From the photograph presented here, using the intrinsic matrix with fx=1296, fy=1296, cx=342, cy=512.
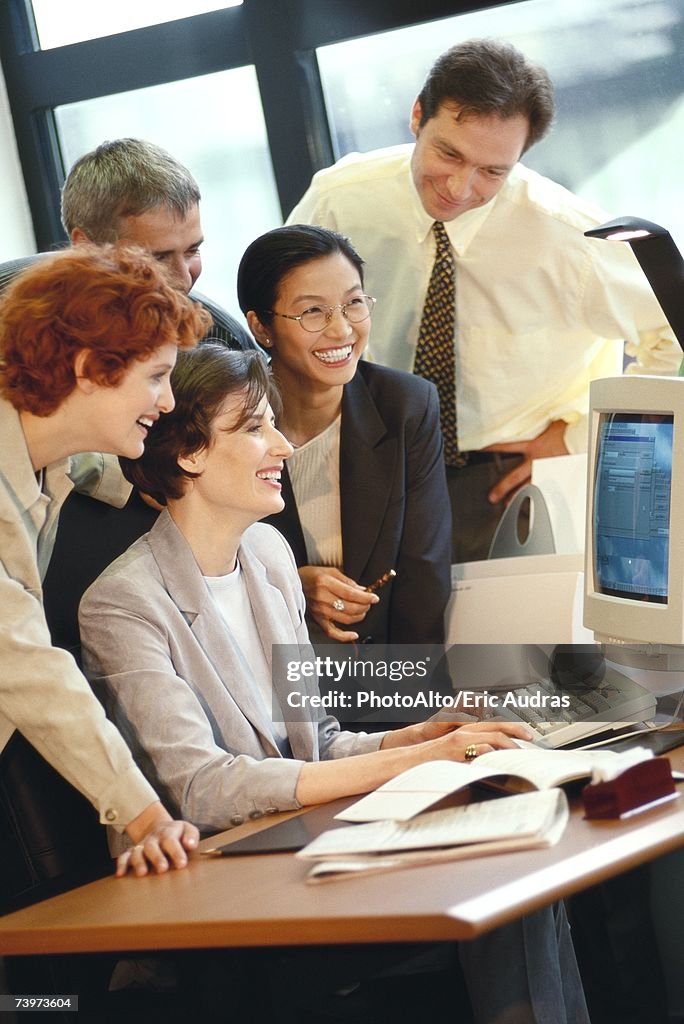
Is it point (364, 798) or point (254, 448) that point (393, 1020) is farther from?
point (254, 448)

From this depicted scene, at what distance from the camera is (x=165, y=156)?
284cm

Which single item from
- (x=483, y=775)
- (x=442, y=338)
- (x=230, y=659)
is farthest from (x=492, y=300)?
(x=483, y=775)

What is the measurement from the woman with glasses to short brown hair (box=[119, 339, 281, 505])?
1.35ft

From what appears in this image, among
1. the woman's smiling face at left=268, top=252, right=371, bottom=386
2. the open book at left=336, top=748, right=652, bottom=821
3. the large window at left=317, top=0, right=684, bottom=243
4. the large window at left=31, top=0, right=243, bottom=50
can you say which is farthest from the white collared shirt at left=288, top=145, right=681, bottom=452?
the open book at left=336, top=748, right=652, bottom=821

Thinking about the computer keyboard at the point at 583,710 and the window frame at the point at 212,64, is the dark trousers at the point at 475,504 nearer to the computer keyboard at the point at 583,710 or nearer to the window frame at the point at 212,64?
the window frame at the point at 212,64

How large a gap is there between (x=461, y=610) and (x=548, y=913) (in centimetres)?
106

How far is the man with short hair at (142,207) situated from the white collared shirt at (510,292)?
26.4 inches

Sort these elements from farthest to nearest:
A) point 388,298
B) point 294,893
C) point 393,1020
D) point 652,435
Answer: point 388,298
point 652,435
point 393,1020
point 294,893

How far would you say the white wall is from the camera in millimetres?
4316

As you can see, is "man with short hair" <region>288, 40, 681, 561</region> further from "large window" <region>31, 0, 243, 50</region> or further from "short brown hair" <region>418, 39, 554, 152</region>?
"large window" <region>31, 0, 243, 50</region>

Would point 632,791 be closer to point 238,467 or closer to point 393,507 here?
point 238,467

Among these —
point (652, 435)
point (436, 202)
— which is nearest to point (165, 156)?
point (436, 202)

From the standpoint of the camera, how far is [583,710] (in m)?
2.04

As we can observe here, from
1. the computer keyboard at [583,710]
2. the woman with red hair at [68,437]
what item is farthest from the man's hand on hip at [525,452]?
the woman with red hair at [68,437]
